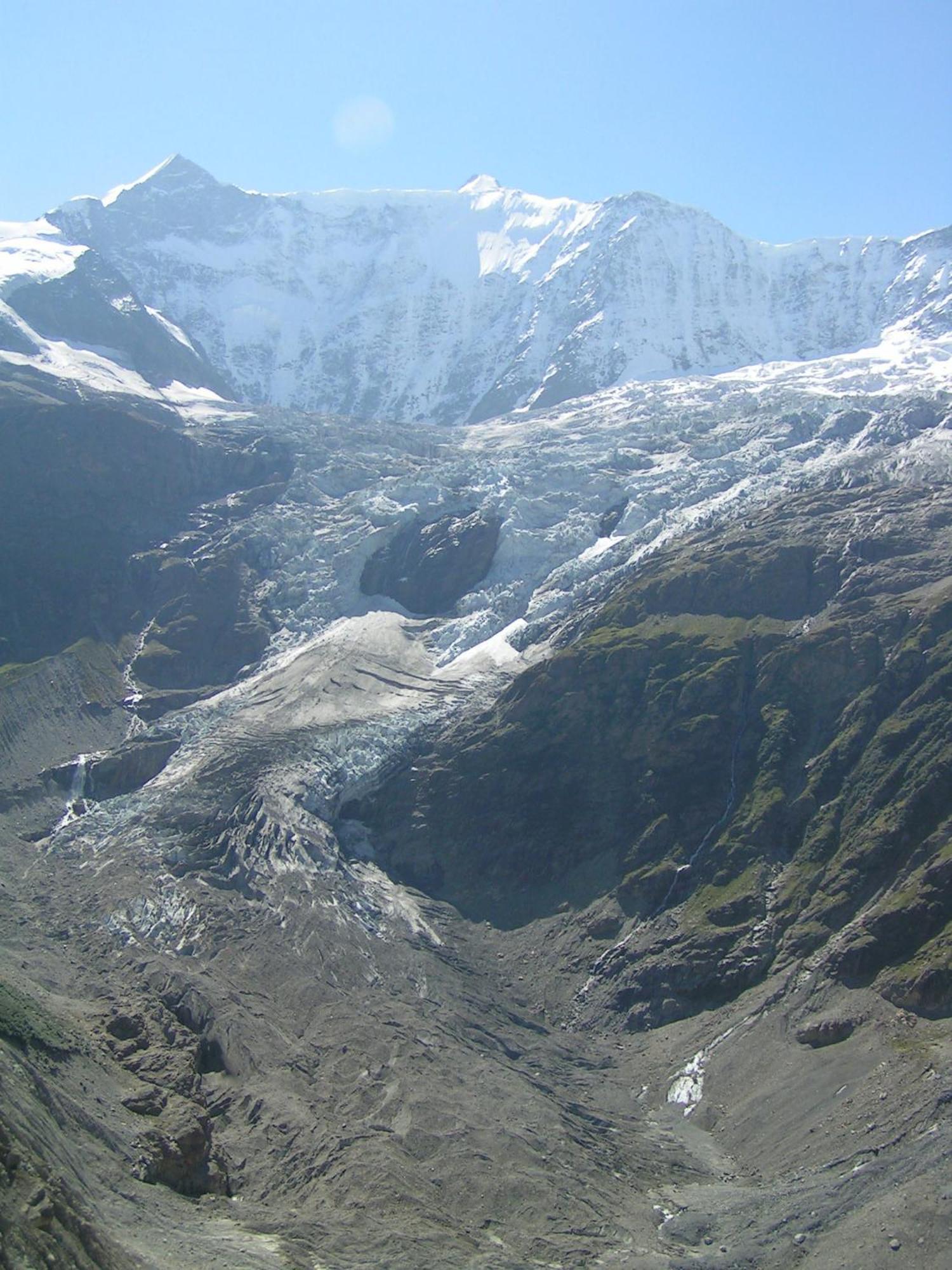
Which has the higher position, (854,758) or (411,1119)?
(854,758)

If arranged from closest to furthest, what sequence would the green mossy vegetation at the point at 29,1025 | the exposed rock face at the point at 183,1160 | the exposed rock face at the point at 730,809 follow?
1. the exposed rock face at the point at 183,1160
2. the green mossy vegetation at the point at 29,1025
3. the exposed rock face at the point at 730,809

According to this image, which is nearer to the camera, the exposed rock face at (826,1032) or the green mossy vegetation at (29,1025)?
the green mossy vegetation at (29,1025)

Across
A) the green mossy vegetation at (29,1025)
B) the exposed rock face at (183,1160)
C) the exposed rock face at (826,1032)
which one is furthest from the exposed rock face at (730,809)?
the green mossy vegetation at (29,1025)

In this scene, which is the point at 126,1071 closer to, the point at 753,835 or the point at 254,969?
the point at 254,969

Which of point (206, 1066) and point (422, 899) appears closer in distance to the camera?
point (206, 1066)

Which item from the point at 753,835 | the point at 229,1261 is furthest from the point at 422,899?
the point at 229,1261

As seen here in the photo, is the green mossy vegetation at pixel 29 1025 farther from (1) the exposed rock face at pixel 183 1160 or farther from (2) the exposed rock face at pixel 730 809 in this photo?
(2) the exposed rock face at pixel 730 809

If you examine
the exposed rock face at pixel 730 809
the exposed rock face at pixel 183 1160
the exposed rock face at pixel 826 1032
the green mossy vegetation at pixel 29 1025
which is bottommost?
the exposed rock face at pixel 183 1160

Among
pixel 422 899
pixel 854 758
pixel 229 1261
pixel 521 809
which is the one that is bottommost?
pixel 229 1261

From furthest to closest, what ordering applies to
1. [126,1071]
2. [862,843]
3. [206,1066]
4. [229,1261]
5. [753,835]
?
[753,835] < [862,843] < [206,1066] < [126,1071] < [229,1261]
